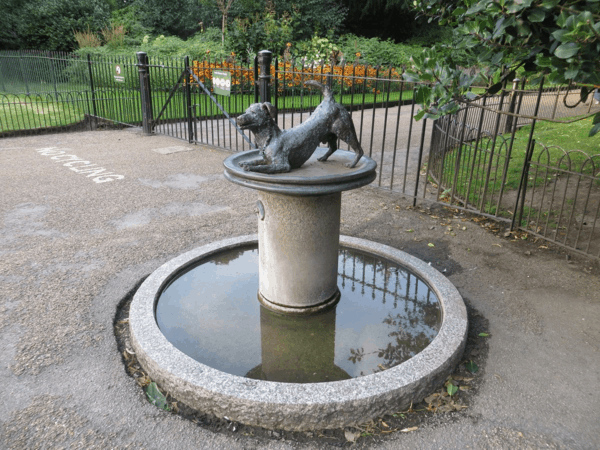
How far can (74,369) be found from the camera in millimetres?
2947

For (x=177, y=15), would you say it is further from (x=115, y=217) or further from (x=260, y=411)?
(x=260, y=411)

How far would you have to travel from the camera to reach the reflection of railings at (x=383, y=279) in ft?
12.7

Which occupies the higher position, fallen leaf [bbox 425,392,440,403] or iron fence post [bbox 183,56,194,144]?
iron fence post [bbox 183,56,194,144]

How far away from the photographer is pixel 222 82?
8859mm

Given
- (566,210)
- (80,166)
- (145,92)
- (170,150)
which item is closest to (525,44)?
(566,210)

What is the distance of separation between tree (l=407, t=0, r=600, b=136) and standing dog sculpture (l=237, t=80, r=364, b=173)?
561mm

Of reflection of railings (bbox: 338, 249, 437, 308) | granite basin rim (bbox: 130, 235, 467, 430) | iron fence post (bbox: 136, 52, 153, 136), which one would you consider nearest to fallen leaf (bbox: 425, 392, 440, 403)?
granite basin rim (bbox: 130, 235, 467, 430)

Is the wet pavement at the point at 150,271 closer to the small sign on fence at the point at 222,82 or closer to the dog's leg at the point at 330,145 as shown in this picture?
the dog's leg at the point at 330,145

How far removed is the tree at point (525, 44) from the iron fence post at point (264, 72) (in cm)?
487

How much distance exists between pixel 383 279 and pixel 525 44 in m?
2.28

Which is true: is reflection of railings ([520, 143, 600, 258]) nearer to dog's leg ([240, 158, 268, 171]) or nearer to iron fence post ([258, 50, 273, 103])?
dog's leg ([240, 158, 268, 171])

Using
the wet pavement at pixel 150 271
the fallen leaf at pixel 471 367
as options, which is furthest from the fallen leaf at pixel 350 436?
the fallen leaf at pixel 471 367

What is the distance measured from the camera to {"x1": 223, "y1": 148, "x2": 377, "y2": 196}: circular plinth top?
115 inches

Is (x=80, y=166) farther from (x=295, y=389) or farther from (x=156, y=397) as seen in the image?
(x=295, y=389)
